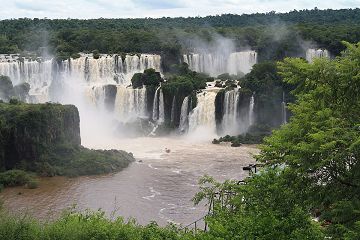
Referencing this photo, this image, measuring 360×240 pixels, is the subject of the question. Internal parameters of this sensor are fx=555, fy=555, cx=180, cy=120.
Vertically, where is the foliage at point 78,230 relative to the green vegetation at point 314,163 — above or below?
below

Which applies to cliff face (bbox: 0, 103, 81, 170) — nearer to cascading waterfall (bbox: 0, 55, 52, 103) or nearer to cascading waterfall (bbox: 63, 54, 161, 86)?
cascading waterfall (bbox: 0, 55, 52, 103)

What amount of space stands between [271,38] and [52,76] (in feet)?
87.7

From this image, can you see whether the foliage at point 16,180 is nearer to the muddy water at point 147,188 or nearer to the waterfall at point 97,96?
the muddy water at point 147,188

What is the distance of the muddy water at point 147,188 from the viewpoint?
28344mm

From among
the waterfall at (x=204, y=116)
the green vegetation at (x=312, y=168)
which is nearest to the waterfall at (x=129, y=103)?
the waterfall at (x=204, y=116)

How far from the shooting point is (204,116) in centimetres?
4872

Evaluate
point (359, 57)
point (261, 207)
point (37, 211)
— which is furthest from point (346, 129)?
point (37, 211)

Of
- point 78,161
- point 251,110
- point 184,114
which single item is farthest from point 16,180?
point 251,110

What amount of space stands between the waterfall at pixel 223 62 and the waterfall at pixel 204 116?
16360 mm

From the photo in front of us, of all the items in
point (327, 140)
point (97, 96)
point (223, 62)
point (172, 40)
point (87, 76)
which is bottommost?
point (97, 96)

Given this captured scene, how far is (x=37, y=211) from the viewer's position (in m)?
28.6

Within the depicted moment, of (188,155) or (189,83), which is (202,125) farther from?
(188,155)

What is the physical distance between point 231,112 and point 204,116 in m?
2.39

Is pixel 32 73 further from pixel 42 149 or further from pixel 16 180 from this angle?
pixel 16 180
